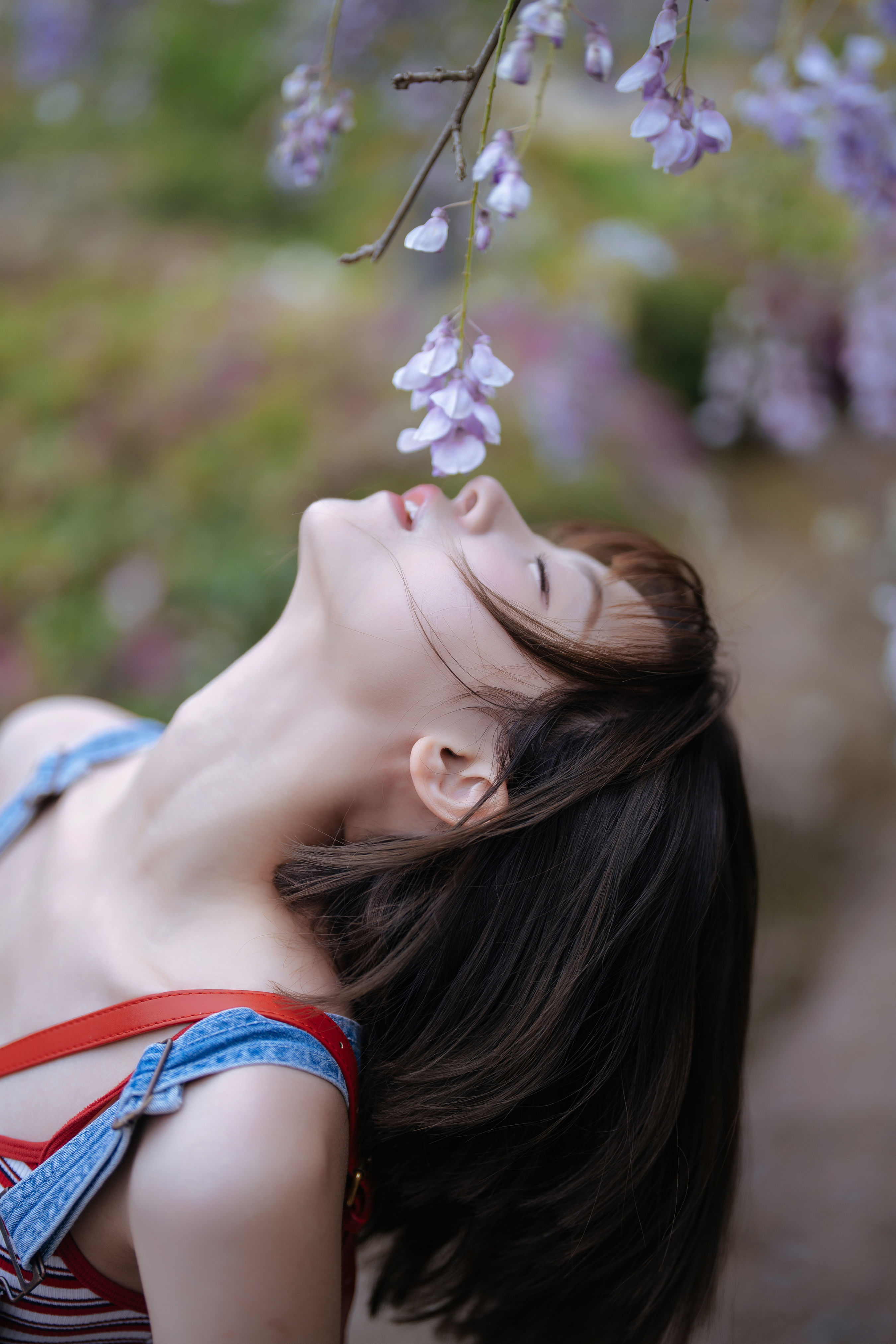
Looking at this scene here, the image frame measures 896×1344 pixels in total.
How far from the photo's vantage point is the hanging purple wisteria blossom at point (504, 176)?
798 mm

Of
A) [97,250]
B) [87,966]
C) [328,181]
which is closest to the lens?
[87,966]

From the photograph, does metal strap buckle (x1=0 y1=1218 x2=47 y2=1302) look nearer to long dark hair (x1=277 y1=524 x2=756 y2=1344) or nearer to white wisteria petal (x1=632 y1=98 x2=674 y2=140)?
long dark hair (x1=277 y1=524 x2=756 y2=1344)

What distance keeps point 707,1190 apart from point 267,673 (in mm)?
1108

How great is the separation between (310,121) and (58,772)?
112 cm

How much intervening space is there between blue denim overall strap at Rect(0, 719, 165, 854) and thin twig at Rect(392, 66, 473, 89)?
1073mm

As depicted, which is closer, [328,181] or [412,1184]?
[412,1184]

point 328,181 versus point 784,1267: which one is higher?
point 328,181

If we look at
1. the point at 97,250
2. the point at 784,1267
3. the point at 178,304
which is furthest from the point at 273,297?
the point at 784,1267

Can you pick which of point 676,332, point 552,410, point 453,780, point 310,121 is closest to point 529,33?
point 310,121

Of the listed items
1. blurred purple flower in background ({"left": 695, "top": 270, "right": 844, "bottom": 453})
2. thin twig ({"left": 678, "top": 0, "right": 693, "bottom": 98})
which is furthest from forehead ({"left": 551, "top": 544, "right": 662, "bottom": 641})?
blurred purple flower in background ({"left": 695, "top": 270, "right": 844, "bottom": 453})

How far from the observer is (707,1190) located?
1.46 meters

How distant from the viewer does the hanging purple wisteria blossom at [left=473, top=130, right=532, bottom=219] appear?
0.80 m

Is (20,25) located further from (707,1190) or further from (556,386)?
(707,1190)

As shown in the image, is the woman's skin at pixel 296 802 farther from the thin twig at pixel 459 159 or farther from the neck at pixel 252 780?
the thin twig at pixel 459 159
